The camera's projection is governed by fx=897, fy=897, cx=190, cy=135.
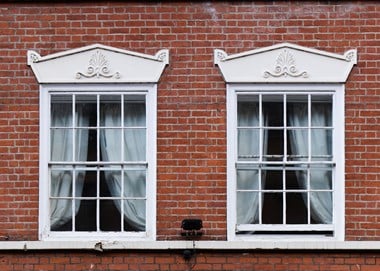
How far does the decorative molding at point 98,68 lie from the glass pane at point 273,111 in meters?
1.78

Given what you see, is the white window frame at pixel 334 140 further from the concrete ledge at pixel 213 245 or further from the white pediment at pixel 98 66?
the white pediment at pixel 98 66

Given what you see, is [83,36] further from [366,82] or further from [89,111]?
[366,82]

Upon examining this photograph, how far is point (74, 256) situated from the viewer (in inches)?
413

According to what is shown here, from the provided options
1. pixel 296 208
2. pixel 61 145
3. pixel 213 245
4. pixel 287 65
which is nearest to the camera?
pixel 213 245

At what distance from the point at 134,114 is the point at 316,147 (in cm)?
220

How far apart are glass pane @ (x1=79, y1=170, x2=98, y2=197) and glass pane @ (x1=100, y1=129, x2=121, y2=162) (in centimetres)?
24

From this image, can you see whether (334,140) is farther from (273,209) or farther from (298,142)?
(273,209)

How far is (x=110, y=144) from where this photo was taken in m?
10.7

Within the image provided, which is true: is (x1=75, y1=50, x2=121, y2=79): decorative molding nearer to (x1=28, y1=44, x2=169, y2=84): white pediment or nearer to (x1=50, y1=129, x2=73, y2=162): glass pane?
(x1=28, y1=44, x2=169, y2=84): white pediment

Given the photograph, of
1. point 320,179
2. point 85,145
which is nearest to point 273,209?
point 320,179

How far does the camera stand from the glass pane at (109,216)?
1065 cm

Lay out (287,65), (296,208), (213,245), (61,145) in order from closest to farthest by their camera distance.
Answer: (213,245), (287,65), (296,208), (61,145)

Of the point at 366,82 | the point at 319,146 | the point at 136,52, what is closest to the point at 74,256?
the point at 136,52

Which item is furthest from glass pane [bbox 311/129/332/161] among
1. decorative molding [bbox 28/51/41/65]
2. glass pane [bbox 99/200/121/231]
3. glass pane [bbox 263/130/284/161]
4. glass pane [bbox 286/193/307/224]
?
decorative molding [bbox 28/51/41/65]
